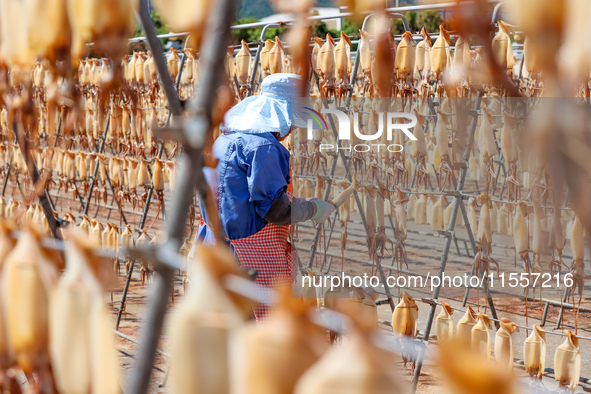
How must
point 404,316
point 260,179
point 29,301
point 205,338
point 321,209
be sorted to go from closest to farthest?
point 205,338, point 29,301, point 260,179, point 321,209, point 404,316

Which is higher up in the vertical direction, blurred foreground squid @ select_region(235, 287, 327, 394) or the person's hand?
blurred foreground squid @ select_region(235, 287, 327, 394)

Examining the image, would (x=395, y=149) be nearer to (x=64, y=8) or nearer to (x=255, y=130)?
(x=255, y=130)

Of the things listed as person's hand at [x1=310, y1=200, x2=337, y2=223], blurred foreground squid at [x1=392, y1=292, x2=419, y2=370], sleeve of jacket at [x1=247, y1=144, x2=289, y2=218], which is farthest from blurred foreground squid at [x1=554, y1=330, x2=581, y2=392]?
sleeve of jacket at [x1=247, y1=144, x2=289, y2=218]

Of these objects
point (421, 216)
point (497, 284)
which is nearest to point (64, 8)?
point (421, 216)

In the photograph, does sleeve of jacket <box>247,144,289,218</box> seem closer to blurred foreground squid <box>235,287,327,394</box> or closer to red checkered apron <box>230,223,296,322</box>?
red checkered apron <box>230,223,296,322</box>

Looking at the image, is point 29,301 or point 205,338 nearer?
point 205,338

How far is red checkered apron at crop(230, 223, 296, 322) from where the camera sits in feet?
8.16

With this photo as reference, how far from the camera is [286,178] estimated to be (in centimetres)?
252

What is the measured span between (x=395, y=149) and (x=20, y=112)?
3.19 metres

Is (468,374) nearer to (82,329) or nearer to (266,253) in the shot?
(82,329)

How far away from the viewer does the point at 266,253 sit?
2521 millimetres

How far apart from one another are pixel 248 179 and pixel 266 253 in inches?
12.9

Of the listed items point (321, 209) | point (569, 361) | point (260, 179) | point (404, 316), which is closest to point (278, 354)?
point (260, 179)

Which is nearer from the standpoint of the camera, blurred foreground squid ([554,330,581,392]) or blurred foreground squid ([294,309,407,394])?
blurred foreground squid ([294,309,407,394])
